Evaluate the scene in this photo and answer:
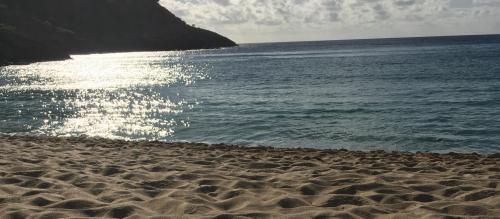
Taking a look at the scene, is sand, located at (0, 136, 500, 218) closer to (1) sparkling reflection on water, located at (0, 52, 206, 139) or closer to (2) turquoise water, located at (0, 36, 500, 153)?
(2) turquoise water, located at (0, 36, 500, 153)

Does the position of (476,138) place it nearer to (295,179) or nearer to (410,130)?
(410,130)

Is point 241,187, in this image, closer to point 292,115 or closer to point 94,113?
point 292,115

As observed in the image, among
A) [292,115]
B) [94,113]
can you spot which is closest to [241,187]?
[292,115]

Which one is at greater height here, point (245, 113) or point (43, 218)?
point (43, 218)

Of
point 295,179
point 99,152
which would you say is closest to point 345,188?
point 295,179

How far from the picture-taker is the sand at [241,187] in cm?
596

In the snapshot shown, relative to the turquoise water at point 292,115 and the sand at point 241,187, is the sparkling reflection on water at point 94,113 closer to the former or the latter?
the turquoise water at point 292,115

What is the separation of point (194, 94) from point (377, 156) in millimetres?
27532

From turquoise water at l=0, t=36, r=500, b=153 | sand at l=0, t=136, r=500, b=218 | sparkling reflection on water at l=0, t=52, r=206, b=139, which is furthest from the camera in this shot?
sparkling reflection on water at l=0, t=52, r=206, b=139

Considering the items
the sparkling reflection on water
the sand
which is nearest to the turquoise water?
the sparkling reflection on water

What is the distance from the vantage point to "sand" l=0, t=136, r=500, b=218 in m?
5.96

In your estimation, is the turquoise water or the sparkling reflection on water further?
the sparkling reflection on water

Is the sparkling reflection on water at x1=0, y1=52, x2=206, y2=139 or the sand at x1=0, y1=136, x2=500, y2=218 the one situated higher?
the sand at x1=0, y1=136, x2=500, y2=218

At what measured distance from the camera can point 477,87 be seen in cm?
3447
